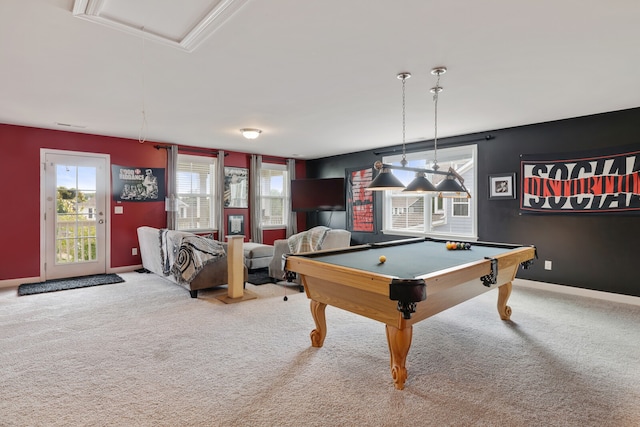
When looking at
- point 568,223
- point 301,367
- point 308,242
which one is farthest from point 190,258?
point 568,223

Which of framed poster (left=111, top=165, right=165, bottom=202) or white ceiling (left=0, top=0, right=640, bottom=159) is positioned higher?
white ceiling (left=0, top=0, right=640, bottom=159)

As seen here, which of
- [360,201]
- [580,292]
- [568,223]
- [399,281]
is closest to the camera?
[399,281]

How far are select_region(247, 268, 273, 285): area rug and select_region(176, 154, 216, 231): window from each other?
1.65 meters

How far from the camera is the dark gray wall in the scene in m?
4.02

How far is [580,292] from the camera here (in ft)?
14.2

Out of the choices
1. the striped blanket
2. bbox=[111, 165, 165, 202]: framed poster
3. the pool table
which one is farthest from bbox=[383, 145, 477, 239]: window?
bbox=[111, 165, 165, 202]: framed poster

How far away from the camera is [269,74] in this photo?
9.74ft

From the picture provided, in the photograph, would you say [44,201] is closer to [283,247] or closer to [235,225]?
[235,225]

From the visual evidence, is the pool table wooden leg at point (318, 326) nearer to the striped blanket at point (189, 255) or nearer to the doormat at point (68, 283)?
the striped blanket at point (189, 255)

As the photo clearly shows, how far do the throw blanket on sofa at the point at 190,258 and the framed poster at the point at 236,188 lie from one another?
2.77 meters

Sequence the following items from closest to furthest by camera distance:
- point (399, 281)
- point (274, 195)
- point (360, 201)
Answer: point (399, 281), point (360, 201), point (274, 195)

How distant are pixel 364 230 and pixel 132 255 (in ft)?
14.6

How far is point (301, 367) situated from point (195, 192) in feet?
16.7

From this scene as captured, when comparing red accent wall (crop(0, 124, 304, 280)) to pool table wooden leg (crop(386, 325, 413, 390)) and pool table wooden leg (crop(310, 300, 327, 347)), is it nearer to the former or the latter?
pool table wooden leg (crop(310, 300, 327, 347))
